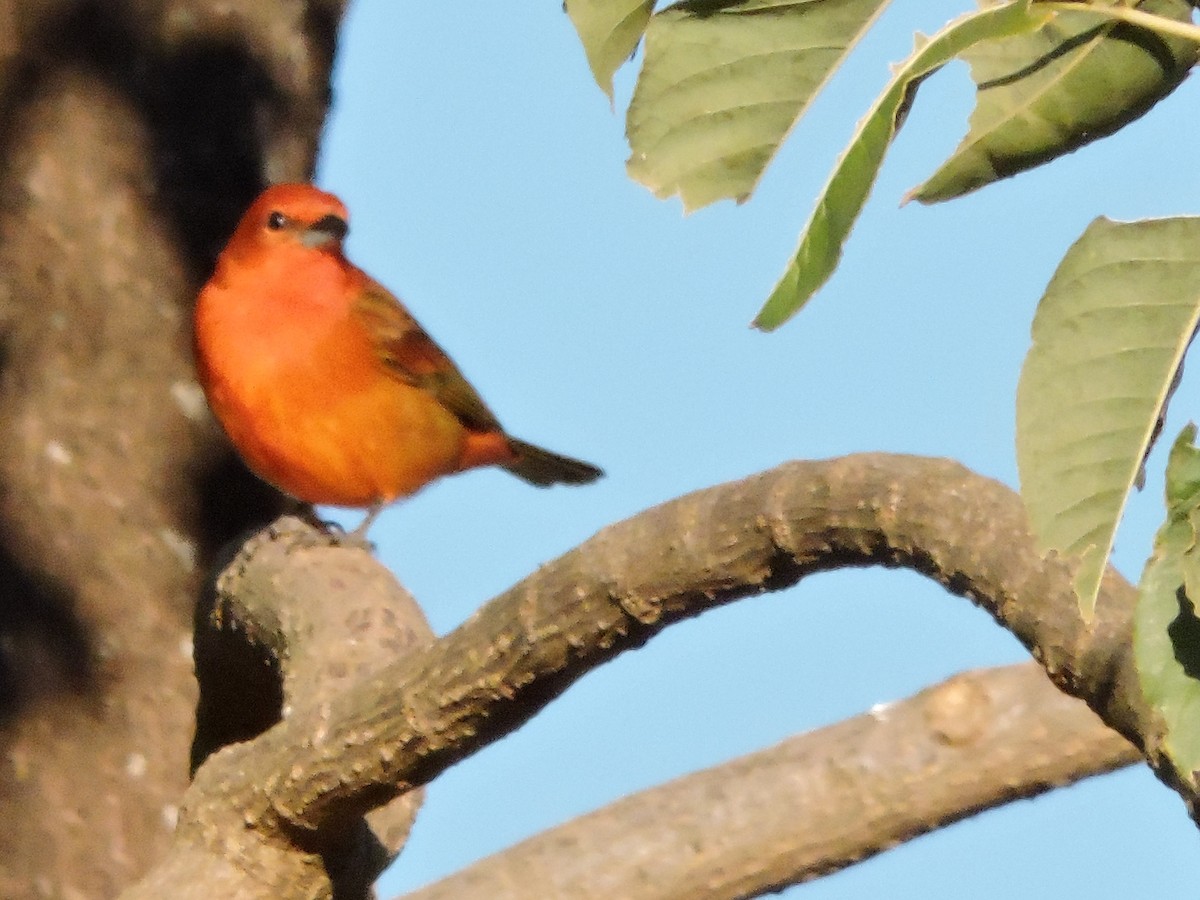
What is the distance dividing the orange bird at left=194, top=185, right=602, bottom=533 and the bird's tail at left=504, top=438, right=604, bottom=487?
640 mm

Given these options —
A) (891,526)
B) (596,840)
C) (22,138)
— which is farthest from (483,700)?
(22,138)

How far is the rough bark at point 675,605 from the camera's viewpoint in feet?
5.49

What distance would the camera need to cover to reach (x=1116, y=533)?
125 cm

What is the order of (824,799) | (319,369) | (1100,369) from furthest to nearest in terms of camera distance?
(319,369) < (824,799) < (1100,369)

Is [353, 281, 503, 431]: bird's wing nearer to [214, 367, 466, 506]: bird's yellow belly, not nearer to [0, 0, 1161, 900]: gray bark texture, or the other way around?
[214, 367, 466, 506]: bird's yellow belly

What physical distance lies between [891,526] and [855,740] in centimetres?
153

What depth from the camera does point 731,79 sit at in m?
1.34

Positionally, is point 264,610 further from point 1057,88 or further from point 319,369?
point 1057,88

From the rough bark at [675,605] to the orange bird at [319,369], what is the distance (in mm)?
2233

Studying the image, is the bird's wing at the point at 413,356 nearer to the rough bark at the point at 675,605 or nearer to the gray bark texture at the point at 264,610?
the gray bark texture at the point at 264,610

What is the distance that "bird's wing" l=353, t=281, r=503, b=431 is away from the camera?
17.6 feet

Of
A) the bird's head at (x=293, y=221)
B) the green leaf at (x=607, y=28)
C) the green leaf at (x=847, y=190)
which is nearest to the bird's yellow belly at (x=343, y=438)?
the bird's head at (x=293, y=221)

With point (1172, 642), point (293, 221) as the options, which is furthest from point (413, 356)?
point (1172, 642)

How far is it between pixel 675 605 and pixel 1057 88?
32.2 inches
